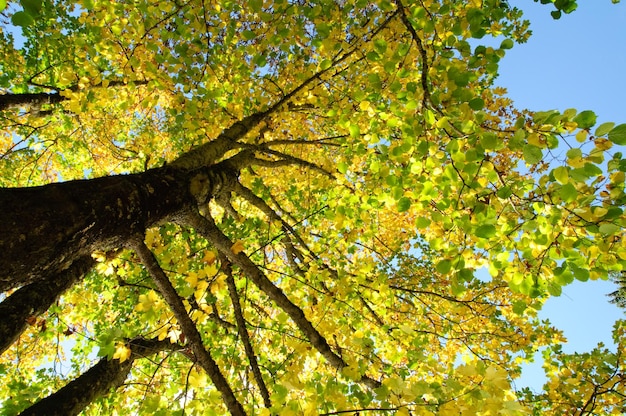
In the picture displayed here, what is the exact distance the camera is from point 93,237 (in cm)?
192

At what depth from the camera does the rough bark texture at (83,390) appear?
11.8 ft

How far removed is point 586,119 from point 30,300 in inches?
134

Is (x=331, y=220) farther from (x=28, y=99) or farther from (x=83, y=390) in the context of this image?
(x=28, y=99)

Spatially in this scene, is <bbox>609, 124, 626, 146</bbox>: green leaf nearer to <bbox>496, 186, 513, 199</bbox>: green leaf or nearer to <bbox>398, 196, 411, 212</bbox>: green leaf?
<bbox>496, 186, 513, 199</bbox>: green leaf

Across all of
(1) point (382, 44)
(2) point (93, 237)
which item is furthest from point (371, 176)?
(2) point (93, 237)

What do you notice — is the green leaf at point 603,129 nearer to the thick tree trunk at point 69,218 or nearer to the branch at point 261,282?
the branch at point 261,282

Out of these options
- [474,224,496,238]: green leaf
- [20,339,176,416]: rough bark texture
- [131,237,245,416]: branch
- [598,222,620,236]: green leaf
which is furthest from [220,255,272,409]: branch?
[598,222,620,236]: green leaf

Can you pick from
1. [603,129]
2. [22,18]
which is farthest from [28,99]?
[603,129]

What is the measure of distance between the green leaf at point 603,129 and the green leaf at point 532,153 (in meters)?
0.24

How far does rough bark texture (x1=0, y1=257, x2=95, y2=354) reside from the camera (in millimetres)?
2084

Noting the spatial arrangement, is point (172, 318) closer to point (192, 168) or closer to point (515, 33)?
point (192, 168)

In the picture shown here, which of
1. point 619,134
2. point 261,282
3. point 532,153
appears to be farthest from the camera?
point 261,282

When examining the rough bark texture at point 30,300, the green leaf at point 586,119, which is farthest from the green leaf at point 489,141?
the rough bark texture at point 30,300

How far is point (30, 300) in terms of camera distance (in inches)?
89.7
